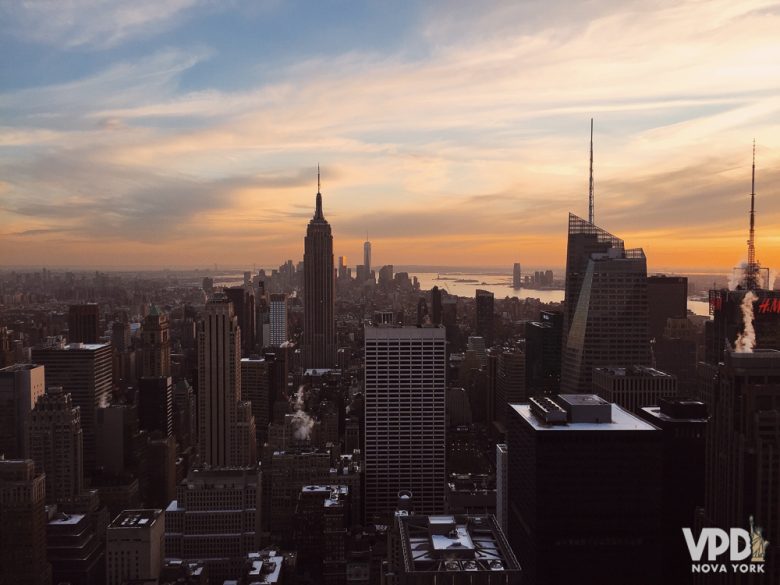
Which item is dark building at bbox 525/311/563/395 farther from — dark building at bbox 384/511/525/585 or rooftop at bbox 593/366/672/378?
dark building at bbox 384/511/525/585

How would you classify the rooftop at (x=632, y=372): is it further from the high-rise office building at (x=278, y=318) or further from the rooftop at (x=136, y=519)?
the high-rise office building at (x=278, y=318)

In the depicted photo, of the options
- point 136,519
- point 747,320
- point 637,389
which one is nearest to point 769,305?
point 747,320

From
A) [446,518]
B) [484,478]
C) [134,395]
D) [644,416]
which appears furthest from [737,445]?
[134,395]

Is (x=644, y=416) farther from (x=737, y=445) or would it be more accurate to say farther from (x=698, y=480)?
(x=737, y=445)

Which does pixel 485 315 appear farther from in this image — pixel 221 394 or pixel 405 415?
pixel 221 394

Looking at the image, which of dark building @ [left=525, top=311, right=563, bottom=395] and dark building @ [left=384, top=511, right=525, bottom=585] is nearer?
dark building @ [left=384, top=511, right=525, bottom=585]

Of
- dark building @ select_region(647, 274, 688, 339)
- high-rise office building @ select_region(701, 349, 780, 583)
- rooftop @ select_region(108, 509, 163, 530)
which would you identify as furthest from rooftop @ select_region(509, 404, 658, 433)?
dark building @ select_region(647, 274, 688, 339)
